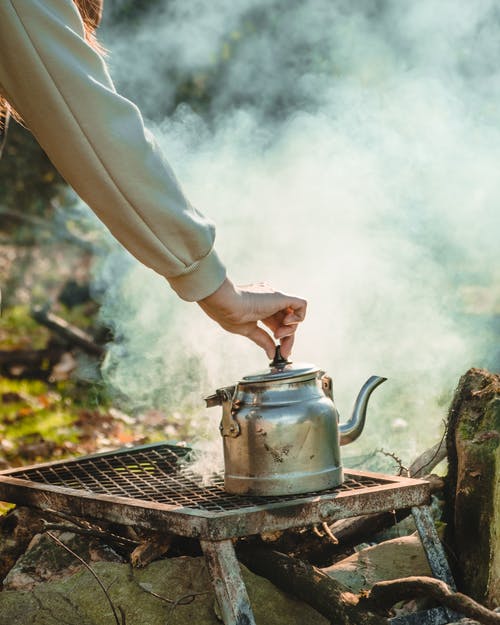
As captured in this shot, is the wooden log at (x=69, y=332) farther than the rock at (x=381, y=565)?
Yes

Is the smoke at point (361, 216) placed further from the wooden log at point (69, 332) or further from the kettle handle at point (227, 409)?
the wooden log at point (69, 332)

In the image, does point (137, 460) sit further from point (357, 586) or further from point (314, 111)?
point (314, 111)

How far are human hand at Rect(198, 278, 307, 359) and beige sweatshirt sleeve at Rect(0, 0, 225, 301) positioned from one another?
0.53ft

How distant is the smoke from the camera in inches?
165

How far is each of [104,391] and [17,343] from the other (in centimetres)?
113

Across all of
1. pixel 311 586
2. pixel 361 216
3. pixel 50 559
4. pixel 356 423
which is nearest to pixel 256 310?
pixel 356 423

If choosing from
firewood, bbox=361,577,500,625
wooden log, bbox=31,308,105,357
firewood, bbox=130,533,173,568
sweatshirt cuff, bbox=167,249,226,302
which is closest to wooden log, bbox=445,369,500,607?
firewood, bbox=361,577,500,625

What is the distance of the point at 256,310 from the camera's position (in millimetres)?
2486

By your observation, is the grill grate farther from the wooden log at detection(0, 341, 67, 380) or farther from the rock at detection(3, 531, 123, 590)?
the wooden log at detection(0, 341, 67, 380)

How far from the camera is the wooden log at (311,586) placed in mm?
2303

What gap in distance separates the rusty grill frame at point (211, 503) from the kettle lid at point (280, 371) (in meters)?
0.35

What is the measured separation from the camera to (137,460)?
128 inches

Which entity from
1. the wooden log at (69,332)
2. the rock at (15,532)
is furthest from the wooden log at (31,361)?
the rock at (15,532)

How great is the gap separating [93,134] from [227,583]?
1.20 m
